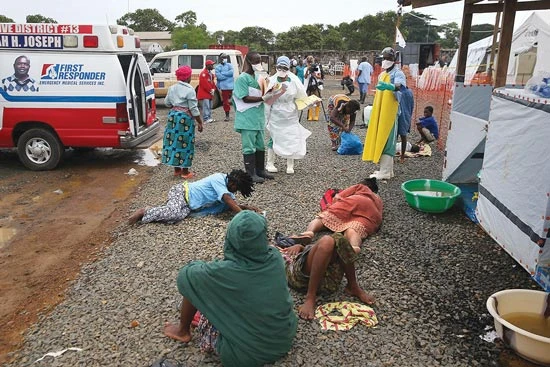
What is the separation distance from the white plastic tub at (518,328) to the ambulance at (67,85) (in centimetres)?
598

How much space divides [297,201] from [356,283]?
2427mm

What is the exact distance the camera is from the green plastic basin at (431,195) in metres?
5.23

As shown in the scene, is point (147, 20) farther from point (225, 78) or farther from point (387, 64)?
point (387, 64)

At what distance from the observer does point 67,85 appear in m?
7.24

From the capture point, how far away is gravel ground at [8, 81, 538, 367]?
2.94 metres

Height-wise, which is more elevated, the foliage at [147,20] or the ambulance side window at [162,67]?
the foliage at [147,20]

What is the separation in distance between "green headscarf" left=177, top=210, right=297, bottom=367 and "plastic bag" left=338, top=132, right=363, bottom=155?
6281 millimetres

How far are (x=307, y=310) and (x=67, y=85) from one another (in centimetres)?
578

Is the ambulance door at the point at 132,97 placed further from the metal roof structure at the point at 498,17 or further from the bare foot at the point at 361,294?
the bare foot at the point at 361,294

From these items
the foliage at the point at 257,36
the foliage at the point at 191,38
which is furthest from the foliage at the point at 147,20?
the foliage at the point at 191,38

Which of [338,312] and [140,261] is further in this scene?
[140,261]

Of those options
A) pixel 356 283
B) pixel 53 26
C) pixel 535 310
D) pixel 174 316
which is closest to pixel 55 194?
pixel 53 26

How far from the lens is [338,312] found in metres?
3.34

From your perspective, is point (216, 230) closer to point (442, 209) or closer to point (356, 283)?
point (356, 283)
